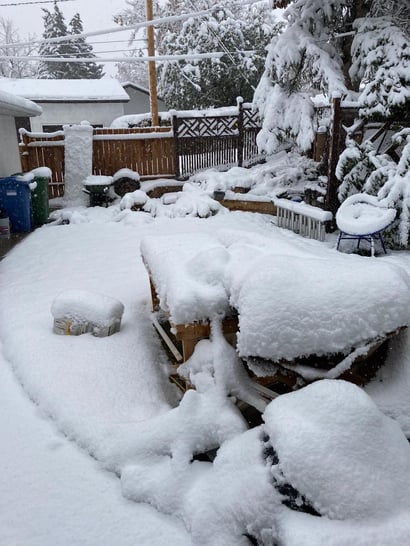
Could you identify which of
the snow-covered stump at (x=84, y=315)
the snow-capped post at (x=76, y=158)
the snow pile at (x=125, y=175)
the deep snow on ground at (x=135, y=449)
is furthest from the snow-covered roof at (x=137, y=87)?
the snow-covered stump at (x=84, y=315)

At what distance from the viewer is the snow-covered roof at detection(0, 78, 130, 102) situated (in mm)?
20406

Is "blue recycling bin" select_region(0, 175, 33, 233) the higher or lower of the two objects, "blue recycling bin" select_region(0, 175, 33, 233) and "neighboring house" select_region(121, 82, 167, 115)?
the lower

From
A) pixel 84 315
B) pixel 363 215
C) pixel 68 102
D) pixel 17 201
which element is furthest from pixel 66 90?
pixel 84 315

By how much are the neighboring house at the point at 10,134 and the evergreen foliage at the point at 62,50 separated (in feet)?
96.0

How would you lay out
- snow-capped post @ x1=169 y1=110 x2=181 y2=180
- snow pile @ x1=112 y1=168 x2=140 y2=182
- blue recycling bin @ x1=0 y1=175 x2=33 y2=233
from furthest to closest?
1. snow-capped post @ x1=169 y1=110 x2=181 y2=180
2. snow pile @ x1=112 y1=168 x2=140 y2=182
3. blue recycling bin @ x1=0 y1=175 x2=33 y2=233

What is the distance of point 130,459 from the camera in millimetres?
2439

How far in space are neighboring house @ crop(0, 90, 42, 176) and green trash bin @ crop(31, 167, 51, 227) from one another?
3.98 ft

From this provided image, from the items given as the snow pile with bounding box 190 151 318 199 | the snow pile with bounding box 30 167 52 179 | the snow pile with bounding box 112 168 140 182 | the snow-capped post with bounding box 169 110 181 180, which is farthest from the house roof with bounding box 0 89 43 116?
the snow pile with bounding box 190 151 318 199

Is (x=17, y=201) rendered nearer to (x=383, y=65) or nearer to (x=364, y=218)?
(x=364, y=218)

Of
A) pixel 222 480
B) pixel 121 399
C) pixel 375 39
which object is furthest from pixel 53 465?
A: pixel 375 39

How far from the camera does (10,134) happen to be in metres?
10.5

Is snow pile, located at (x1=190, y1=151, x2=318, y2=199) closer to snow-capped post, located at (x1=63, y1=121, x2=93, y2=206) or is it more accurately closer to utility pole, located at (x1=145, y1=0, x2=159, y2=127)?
snow-capped post, located at (x1=63, y1=121, x2=93, y2=206)

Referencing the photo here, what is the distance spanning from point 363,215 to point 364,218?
159 mm

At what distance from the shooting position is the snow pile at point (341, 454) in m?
1.78
